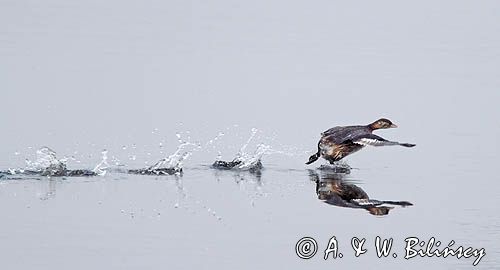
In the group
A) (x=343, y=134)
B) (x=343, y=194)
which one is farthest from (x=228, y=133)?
(x=343, y=194)

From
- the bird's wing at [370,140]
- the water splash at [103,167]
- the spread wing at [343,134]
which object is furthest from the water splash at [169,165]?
the bird's wing at [370,140]

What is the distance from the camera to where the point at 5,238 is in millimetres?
12195

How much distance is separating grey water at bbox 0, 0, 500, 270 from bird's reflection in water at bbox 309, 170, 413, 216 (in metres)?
0.11

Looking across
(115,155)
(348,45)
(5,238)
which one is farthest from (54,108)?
(348,45)

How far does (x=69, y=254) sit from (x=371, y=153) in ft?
23.2

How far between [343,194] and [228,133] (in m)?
3.50

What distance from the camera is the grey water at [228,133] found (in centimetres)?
1262

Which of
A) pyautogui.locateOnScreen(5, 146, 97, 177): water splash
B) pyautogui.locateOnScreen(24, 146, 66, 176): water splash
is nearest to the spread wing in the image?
pyautogui.locateOnScreen(5, 146, 97, 177): water splash

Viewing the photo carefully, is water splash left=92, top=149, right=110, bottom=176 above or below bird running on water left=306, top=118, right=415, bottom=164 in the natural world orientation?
below

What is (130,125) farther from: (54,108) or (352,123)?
(352,123)

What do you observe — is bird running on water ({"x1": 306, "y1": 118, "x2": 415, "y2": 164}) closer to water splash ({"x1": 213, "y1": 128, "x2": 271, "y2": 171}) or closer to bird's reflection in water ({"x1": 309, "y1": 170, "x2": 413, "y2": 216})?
bird's reflection in water ({"x1": 309, "y1": 170, "x2": 413, "y2": 216})

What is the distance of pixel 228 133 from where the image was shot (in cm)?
1856

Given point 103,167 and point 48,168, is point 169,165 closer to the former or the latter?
point 103,167

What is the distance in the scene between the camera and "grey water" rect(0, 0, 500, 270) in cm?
1262
